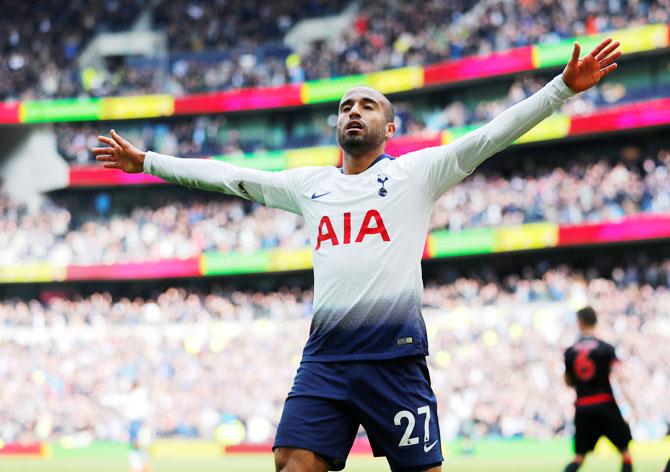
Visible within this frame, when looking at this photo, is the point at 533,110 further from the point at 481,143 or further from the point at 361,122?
the point at 361,122

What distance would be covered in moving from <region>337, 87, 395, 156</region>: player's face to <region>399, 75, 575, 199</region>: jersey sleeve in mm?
211

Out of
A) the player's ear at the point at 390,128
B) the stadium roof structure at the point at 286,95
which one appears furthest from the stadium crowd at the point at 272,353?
the player's ear at the point at 390,128

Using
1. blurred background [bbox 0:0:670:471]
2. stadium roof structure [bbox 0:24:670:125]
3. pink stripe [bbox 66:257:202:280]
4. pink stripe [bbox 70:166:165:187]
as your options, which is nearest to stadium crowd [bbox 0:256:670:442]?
blurred background [bbox 0:0:670:471]

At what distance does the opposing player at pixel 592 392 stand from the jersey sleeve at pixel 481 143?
558 centimetres

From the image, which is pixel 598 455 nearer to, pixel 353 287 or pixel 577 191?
pixel 577 191

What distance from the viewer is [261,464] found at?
2272 centimetres

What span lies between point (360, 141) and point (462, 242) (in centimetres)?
2724

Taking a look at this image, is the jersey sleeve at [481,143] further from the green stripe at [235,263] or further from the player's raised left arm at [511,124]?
the green stripe at [235,263]

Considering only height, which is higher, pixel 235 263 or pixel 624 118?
pixel 624 118

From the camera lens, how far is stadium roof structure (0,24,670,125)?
111ft

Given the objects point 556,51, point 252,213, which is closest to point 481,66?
point 556,51

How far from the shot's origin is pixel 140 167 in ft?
19.6

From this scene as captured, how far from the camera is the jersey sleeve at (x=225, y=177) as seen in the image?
580 centimetres

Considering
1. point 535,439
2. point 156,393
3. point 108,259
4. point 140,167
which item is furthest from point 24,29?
point 140,167
